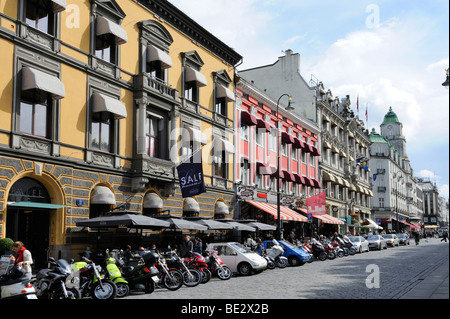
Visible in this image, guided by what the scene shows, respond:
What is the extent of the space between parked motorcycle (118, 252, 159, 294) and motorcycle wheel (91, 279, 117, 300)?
180cm

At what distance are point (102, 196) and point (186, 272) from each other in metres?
6.90

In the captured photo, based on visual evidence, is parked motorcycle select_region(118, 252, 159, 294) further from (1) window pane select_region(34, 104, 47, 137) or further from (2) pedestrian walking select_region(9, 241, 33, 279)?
(1) window pane select_region(34, 104, 47, 137)

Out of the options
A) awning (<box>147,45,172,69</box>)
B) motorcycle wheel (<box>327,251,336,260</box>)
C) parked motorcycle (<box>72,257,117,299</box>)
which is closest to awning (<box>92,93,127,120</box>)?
awning (<box>147,45,172,69</box>)

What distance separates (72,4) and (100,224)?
9.69 m

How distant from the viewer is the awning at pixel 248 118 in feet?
121

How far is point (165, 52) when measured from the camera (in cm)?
2792

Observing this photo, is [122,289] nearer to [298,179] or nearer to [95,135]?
[95,135]

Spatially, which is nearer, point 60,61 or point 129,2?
point 60,61

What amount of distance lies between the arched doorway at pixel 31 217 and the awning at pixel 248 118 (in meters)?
19.3

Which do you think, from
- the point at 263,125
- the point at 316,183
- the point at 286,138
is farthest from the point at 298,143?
the point at 263,125

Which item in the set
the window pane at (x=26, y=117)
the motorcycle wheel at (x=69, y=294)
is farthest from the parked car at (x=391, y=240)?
the motorcycle wheel at (x=69, y=294)

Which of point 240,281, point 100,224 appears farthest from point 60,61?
point 240,281

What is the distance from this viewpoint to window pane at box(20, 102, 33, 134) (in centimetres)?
1900
